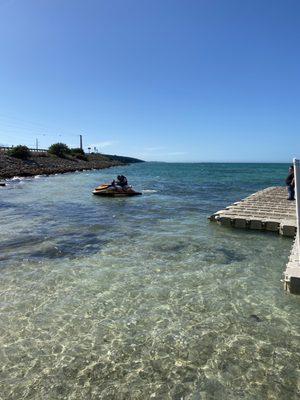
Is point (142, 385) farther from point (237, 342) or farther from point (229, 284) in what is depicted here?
point (229, 284)

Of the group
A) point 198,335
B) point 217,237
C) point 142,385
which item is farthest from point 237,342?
point 217,237

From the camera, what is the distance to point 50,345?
308 inches

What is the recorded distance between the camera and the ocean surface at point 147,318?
6598 millimetres

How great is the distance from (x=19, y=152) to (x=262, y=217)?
69128 millimetres

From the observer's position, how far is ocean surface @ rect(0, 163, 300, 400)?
6598mm

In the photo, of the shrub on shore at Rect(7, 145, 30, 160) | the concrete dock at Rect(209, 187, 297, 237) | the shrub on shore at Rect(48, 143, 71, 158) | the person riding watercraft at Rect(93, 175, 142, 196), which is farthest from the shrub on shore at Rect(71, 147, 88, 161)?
the concrete dock at Rect(209, 187, 297, 237)

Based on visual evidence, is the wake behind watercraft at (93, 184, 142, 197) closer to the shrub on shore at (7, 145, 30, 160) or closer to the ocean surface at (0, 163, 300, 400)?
the ocean surface at (0, 163, 300, 400)

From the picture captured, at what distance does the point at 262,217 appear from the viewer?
2009cm

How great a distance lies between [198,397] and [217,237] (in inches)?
457

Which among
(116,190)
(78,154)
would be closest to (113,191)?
(116,190)

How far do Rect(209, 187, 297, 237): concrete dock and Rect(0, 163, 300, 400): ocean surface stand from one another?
855 millimetres

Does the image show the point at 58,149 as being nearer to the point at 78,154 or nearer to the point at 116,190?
the point at 78,154

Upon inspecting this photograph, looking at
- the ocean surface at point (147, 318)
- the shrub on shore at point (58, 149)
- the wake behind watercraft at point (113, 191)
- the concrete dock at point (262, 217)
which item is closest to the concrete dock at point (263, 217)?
the concrete dock at point (262, 217)

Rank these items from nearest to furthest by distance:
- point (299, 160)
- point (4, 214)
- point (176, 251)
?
point (299, 160), point (176, 251), point (4, 214)
